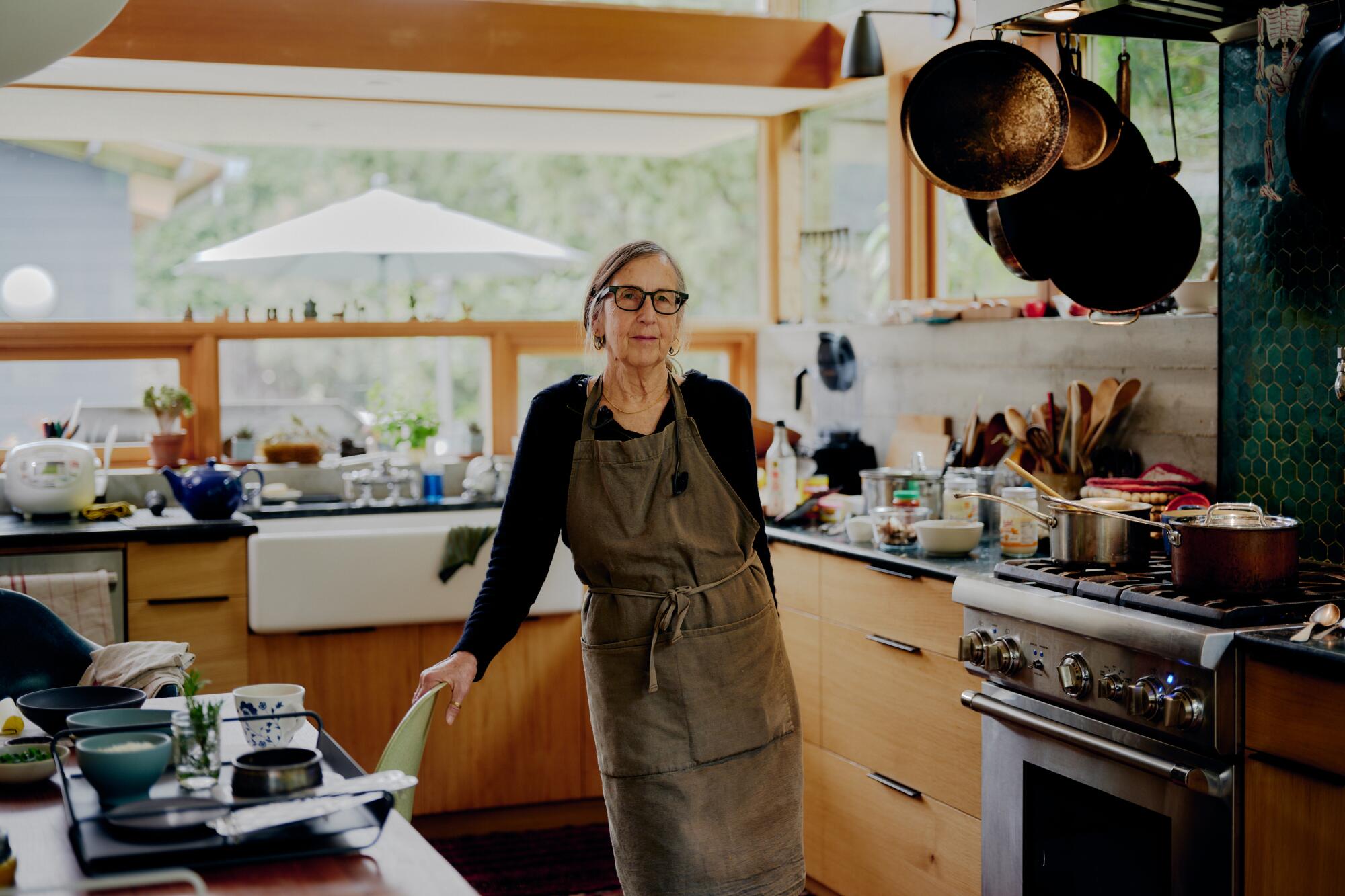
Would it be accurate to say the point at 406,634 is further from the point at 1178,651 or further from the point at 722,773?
the point at 1178,651

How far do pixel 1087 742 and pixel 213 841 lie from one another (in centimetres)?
166

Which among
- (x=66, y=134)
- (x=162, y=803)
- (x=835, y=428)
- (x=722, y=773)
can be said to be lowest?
(x=722, y=773)

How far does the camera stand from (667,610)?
2.34m

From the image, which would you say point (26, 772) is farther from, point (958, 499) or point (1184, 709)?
point (958, 499)

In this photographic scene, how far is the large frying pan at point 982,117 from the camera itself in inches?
108

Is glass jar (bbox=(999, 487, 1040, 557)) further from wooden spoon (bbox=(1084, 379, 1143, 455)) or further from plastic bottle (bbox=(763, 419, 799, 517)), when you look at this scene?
plastic bottle (bbox=(763, 419, 799, 517))

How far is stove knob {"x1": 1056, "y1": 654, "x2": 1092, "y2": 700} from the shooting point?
97.7 inches

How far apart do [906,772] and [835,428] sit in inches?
67.2

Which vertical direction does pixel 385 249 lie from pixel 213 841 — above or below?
above

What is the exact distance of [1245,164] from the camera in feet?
9.57

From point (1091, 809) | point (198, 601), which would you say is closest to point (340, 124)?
point (198, 601)

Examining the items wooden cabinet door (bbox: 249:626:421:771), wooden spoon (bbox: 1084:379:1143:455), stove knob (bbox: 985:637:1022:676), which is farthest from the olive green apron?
wooden cabinet door (bbox: 249:626:421:771)

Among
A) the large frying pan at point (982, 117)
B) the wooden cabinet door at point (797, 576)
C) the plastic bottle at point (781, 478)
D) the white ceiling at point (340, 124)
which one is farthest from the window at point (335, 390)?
the large frying pan at point (982, 117)

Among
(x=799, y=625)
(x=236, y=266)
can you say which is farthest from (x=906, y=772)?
(x=236, y=266)
